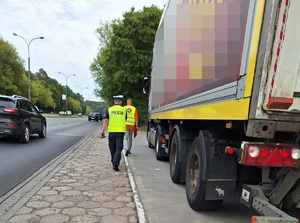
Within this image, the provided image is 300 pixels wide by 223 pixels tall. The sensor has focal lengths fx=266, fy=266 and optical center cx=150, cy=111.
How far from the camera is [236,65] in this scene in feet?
8.33

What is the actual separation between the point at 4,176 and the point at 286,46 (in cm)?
550

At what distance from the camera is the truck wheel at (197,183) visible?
3.41m

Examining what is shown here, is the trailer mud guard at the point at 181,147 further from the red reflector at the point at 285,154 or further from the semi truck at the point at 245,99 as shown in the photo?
the red reflector at the point at 285,154

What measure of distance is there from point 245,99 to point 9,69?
5370 cm

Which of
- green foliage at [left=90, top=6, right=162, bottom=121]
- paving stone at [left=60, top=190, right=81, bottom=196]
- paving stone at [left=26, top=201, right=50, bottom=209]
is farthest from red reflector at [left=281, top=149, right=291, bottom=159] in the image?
green foliage at [left=90, top=6, right=162, bottom=121]

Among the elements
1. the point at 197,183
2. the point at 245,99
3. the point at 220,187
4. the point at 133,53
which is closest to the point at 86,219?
the point at 197,183

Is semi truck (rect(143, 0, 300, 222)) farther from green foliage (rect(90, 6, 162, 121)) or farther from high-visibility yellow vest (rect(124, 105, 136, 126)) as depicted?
green foliage (rect(90, 6, 162, 121))

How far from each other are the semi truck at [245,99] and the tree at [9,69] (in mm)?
50807

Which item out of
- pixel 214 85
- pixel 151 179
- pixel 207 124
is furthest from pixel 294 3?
pixel 151 179

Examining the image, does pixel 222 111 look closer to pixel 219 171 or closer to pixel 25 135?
pixel 219 171

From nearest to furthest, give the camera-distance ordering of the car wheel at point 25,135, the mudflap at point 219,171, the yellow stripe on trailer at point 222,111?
the yellow stripe on trailer at point 222,111
the mudflap at point 219,171
the car wheel at point 25,135

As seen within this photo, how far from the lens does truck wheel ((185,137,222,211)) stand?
3406mm

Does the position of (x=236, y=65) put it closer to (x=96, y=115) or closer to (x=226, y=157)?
(x=226, y=157)

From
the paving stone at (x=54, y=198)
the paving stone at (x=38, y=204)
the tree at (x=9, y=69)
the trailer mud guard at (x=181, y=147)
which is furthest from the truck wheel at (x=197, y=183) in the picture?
the tree at (x=9, y=69)
